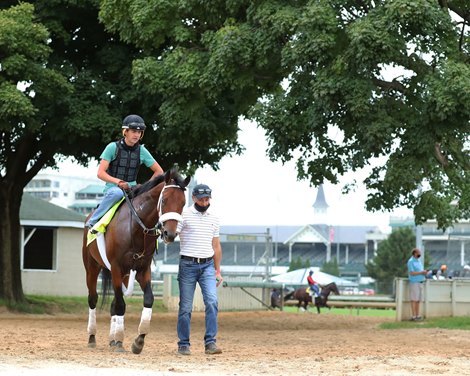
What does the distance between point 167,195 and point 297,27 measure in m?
8.70

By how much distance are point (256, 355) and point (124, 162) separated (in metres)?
3.09

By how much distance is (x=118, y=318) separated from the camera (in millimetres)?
13898

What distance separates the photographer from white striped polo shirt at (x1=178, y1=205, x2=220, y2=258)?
13.8m

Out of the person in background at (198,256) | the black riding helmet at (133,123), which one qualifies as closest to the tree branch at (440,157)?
the person in background at (198,256)

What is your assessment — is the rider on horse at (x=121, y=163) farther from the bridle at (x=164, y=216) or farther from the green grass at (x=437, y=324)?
the green grass at (x=437, y=324)

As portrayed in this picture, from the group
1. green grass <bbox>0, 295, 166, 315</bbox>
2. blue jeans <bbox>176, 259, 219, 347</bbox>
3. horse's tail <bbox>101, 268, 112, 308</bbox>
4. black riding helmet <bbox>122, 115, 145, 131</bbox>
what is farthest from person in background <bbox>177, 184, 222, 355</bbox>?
green grass <bbox>0, 295, 166, 315</bbox>

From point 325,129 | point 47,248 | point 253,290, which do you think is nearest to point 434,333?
point 325,129

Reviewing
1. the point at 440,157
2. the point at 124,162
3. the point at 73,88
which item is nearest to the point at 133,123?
the point at 124,162

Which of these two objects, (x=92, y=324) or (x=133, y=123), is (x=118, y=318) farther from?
(x=133, y=123)

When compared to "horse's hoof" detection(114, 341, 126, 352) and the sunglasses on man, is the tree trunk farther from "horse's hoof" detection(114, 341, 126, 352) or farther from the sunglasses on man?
the sunglasses on man

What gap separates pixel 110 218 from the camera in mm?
13906

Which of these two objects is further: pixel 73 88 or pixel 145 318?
pixel 73 88

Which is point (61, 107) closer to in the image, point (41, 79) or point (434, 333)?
point (41, 79)

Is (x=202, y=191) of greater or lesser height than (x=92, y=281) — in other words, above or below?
above
